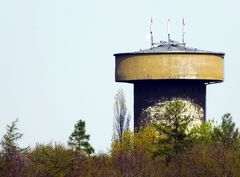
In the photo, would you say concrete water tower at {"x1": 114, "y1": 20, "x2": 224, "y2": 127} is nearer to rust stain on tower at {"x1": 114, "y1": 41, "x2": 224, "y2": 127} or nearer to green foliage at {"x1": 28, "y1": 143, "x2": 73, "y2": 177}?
rust stain on tower at {"x1": 114, "y1": 41, "x2": 224, "y2": 127}

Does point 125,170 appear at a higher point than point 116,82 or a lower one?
lower

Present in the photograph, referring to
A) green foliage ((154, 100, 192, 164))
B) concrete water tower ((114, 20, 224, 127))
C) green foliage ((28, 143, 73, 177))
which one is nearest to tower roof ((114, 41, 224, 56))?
concrete water tower ((114, 20, 224, 127))

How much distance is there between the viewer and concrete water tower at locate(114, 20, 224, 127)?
201 ft

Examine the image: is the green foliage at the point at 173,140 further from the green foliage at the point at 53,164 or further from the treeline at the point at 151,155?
the green foliage at the point at 53,164

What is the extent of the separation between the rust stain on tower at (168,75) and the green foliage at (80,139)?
11.6ft

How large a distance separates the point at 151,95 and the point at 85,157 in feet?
22.8

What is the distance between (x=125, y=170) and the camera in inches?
2124

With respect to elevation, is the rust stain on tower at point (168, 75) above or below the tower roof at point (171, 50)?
below

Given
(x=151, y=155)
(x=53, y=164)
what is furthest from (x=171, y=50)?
(x=53, y=164)

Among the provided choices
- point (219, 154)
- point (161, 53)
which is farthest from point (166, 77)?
point (219, 154)

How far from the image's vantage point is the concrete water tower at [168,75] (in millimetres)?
61312

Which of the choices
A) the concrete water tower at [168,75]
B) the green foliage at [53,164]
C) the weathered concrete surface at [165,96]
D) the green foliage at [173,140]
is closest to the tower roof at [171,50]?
the concrete water tower at [168,75]

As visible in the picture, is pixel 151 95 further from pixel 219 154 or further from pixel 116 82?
pixel 219 154

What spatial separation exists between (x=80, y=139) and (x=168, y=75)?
5.71m
